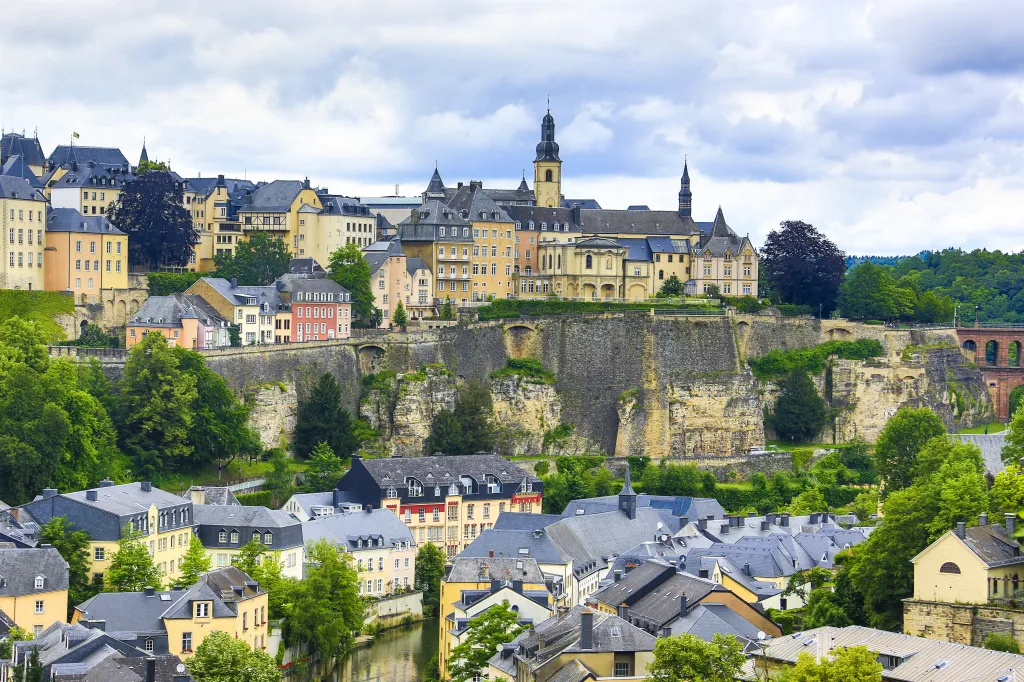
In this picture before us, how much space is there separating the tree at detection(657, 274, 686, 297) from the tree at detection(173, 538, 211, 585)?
46720 mm

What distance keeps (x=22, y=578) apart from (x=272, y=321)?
39.5 metres

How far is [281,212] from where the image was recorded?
111 meters

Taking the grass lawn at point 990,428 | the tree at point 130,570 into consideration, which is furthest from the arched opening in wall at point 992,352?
the tree at point 130,570

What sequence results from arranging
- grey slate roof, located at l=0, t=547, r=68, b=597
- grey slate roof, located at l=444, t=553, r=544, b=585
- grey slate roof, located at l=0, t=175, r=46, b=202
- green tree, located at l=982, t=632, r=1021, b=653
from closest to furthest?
green tree, located at l=982, t=632, r=1021, b=653
grey slate roof, located at l=0, t=547, r=68, b=597
grey slate roof, located at l=444, t=553, r=544, b=585
grey slate roof, located at l=0, t=175, r=46, b=202

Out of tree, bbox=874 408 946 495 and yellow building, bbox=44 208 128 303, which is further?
yellow building, bbox=44 208 128 303

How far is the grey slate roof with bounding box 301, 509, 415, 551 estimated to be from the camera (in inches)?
3029

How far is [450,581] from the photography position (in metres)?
70.3

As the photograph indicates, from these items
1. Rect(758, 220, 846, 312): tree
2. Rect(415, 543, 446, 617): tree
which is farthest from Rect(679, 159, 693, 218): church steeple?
Rect(415, 543, 446, 617): tree

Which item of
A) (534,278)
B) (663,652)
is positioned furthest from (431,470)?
(663,652)

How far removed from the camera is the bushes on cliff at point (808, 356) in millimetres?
108812

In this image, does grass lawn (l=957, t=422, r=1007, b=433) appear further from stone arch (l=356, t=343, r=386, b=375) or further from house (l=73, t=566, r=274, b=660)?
house (l=73, t=566, r=274, b=660)

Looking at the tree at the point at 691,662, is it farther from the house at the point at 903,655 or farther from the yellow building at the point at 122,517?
the yellow building at the point at 122,517

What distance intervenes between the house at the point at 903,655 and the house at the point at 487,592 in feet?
31.8

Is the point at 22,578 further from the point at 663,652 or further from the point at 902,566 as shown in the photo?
the point at 902,566
